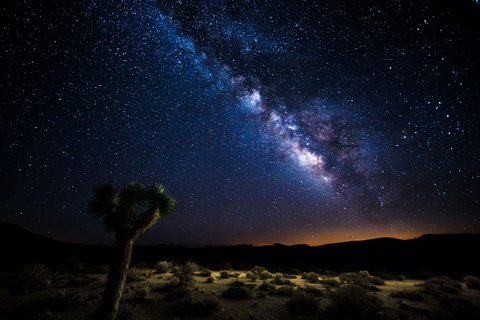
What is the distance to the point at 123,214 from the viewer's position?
322 inches

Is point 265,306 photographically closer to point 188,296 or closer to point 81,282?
point 188,296

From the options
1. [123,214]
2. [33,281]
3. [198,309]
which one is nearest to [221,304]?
[198,309]

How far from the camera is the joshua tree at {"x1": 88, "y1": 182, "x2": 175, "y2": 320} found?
266 inches

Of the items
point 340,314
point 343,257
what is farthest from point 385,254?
point 340,314

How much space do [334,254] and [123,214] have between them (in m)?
→ 48.0

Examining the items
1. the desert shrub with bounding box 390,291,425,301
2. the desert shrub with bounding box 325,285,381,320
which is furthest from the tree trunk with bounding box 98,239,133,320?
the desert shrub with bounding box 390,291,425,301

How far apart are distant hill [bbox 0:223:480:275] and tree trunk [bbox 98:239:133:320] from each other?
20.1 metres

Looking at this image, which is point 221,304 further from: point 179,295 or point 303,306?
point 303,306

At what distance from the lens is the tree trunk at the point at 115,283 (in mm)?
6199

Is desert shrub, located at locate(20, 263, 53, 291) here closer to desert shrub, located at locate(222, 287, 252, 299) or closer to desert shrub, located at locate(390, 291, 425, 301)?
desert shrub, located at locate(222, 287, 252, 299)

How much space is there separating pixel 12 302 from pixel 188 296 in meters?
6.43

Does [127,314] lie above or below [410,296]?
above

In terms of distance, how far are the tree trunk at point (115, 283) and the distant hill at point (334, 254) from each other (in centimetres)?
2010

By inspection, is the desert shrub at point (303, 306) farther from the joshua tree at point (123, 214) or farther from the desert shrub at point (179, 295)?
the joshua tree at point (123, 214)
